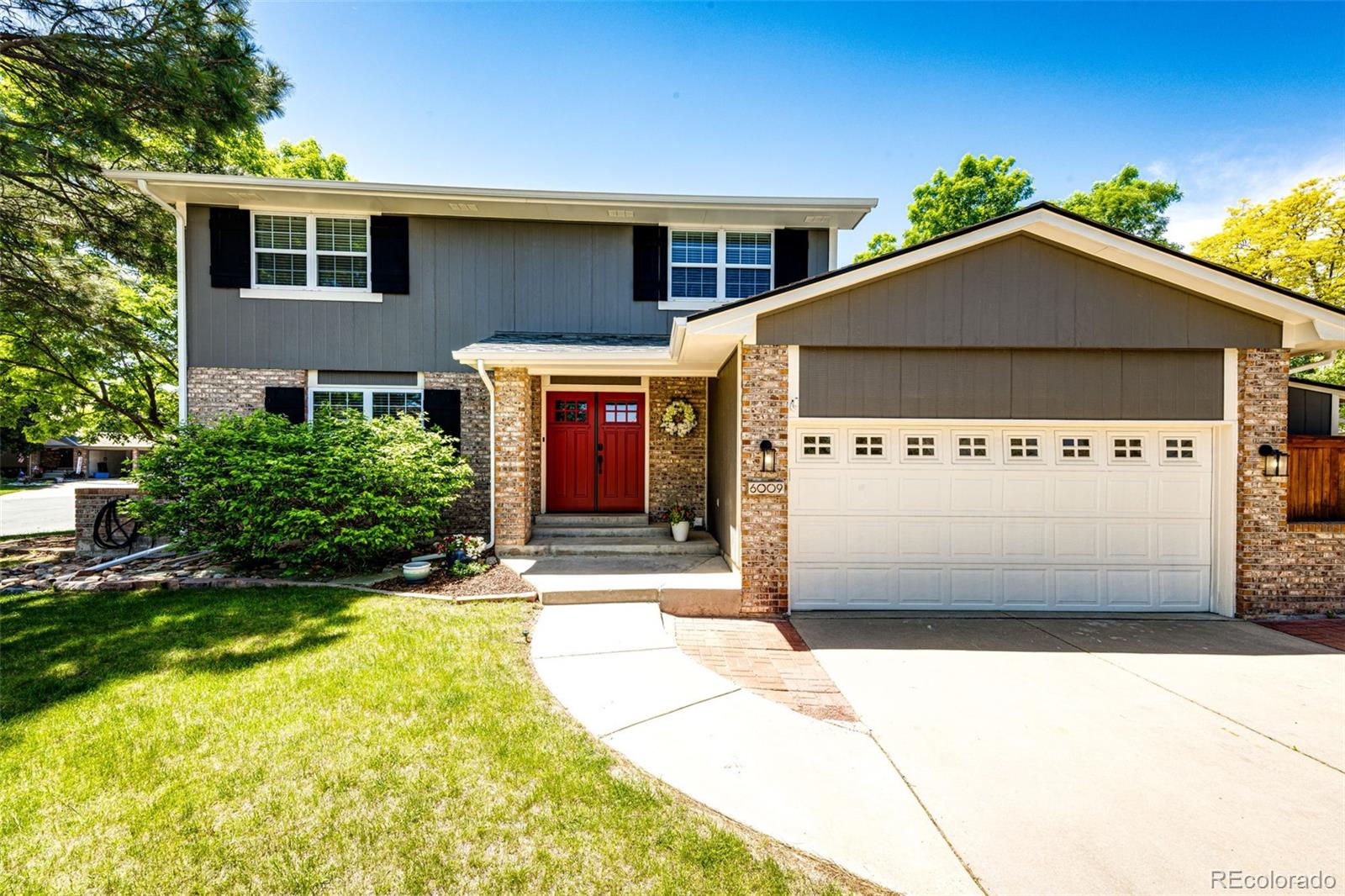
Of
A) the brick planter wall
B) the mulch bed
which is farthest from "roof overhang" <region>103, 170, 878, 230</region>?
the mulch bed

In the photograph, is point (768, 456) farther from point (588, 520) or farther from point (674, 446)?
point (588, 520)

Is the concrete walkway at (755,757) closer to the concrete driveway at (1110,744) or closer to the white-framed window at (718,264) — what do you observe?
the concrete driveway at (1110,744)

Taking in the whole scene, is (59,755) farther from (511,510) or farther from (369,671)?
(511,510)

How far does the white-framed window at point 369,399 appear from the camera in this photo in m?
8.74

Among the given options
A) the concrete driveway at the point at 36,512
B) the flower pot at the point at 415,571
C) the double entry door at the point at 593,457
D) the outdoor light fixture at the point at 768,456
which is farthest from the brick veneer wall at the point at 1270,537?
the concrete driveway at the point at 36,512

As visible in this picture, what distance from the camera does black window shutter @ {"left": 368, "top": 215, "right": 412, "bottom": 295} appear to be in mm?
8711

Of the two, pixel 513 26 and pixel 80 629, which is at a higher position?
pixel 513 26

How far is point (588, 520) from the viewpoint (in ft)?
28.5

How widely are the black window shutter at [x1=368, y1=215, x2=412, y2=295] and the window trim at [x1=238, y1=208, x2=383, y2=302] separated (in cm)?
5

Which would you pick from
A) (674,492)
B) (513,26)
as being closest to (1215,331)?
(674,492)

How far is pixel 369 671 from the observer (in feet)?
13.3

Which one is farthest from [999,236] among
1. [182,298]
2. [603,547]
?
[182,298]

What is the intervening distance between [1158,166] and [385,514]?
77.3ft

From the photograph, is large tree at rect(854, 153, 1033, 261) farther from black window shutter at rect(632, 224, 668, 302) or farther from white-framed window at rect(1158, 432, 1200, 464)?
white-framed window at rect(1158, 432, 1200, 464)
